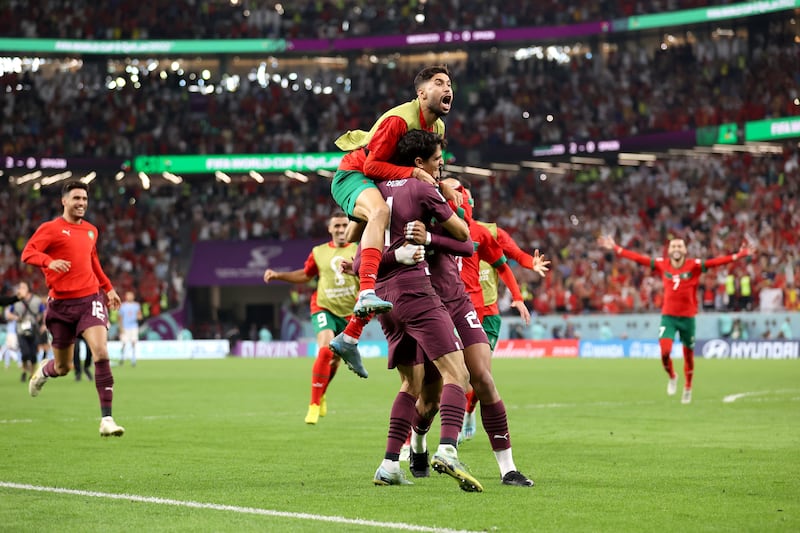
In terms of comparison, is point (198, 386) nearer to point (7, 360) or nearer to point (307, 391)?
point (307, 391)

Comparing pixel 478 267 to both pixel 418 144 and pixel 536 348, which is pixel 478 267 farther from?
pixel 536 348

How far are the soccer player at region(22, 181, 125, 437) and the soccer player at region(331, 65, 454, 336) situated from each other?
4906mm

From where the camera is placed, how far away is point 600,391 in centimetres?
2328

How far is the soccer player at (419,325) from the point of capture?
8594 mm

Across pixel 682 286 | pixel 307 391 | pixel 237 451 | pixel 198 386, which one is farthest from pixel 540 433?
pixel 198 386

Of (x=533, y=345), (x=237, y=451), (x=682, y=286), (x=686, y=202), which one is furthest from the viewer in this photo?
(x=686, y=202)

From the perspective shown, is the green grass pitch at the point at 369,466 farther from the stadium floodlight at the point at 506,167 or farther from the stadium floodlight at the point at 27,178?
the stadium floodlight at the point at 27,178

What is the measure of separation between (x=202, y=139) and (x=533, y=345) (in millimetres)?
20380

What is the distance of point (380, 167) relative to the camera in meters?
9.35

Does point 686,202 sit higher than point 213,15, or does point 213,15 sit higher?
point 213,15

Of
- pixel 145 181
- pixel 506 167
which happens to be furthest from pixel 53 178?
pixel 506 167

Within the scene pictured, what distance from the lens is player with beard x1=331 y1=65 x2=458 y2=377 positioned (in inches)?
345

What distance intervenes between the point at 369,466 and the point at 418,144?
3257 millimetres

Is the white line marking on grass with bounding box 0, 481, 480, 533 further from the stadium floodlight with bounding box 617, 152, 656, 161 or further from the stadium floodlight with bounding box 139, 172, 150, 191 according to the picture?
the stadium floodlight with bounding box 139, 172, 150, 191
